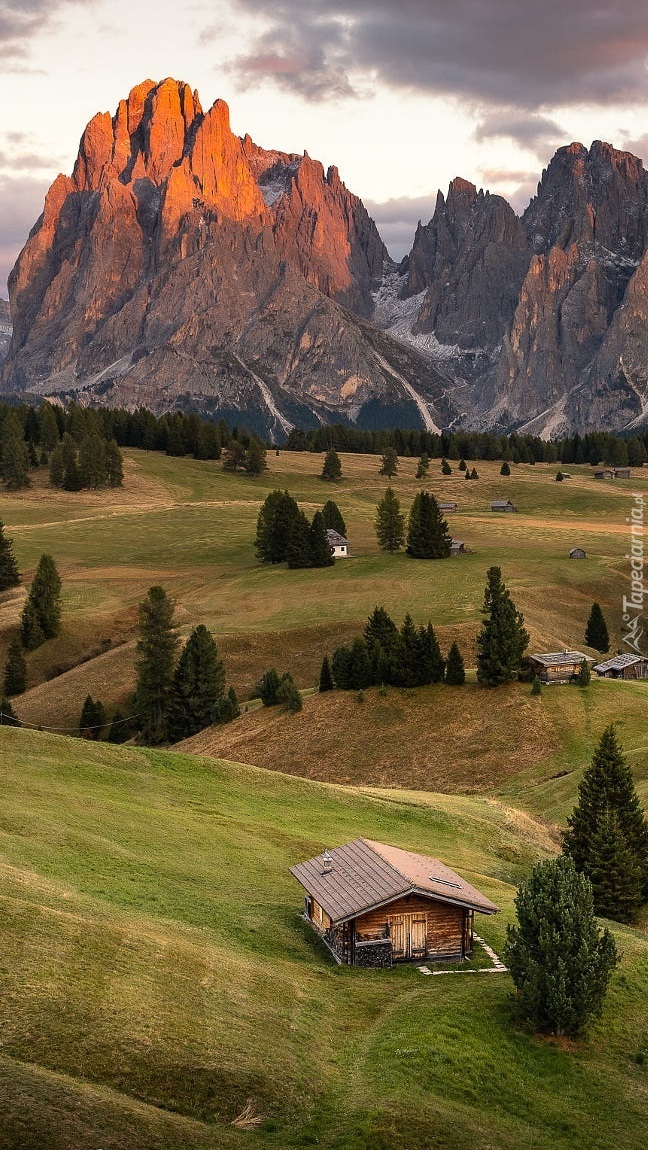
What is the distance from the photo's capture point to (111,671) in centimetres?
9538

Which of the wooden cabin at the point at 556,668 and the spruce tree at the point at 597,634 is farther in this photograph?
the spruce tree at the point at 597,634

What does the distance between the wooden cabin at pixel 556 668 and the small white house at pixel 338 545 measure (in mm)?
55672

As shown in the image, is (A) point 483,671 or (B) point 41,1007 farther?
(A) point 483,671

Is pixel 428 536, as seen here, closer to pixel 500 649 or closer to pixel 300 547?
pixel 300 547

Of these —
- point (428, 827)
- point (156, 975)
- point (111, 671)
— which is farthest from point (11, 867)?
point (111, 671)

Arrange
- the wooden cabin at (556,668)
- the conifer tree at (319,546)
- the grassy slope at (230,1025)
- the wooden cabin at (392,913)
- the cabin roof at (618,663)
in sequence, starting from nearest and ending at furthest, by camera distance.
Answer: the grassy slope at (230,1025) → the wooden cabin at (392,913) → the wooden cabin at (556,668) → the cabin roof at (618,663) → the conifer tree at (319,546)

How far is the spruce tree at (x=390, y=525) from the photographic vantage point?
13500 centimetres

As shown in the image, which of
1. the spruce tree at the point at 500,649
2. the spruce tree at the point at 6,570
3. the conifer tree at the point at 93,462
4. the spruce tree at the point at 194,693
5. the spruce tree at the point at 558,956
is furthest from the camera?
the conifer tree at the point at 93,462

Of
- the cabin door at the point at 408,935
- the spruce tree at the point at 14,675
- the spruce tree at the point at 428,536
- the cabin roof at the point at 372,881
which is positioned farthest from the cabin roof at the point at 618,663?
the cabin door at the point at 408,935

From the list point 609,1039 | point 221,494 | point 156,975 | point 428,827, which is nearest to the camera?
point 156,975

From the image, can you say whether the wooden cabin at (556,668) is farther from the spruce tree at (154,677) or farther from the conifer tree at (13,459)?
the conifer tree at (13,459)

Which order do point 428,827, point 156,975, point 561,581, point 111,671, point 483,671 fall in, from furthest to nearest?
point 561,581, point 111,671, point 483,671, point 428,827, point 156,975

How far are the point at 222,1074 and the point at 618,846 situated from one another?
26684 millimetres

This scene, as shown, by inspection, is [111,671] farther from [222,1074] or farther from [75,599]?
[222,1074]
